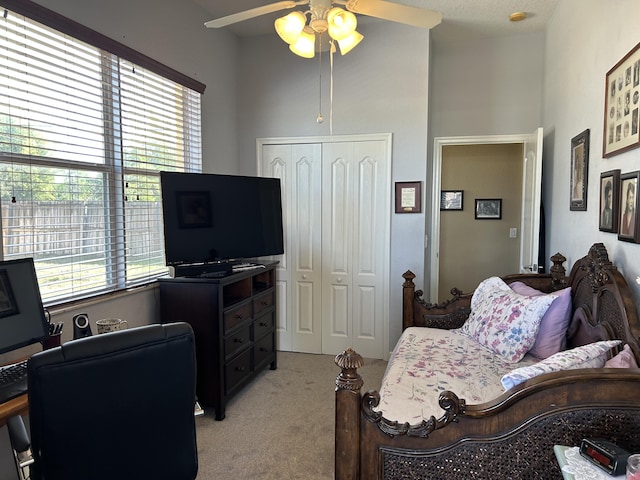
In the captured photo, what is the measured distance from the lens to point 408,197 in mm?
3805

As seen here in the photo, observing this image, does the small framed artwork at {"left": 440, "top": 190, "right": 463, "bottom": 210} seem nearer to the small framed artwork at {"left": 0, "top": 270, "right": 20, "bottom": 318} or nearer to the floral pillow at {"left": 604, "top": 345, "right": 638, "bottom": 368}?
the floral pillow at {"left": 604, "top": 345, "right": 638, "bottom": 368}

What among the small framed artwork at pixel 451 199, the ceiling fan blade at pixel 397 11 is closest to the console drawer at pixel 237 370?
the ceiling fan blade at pixel 397 11

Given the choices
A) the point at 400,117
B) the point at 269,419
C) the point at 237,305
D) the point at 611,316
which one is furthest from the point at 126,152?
the point at 611,316

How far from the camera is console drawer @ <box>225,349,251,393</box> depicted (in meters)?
2.97

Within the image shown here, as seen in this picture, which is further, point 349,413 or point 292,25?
point 292,25

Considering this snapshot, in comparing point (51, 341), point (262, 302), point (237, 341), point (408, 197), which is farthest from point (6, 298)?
point (408, 197)

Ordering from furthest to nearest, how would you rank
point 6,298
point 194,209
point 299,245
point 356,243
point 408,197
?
1. point 299,245
2. point 356,243
3. point 408,197
4. point 194,209
5. point 6,298

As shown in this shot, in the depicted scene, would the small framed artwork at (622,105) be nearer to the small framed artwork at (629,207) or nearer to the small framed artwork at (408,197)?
the small framed artwork at (629,207)

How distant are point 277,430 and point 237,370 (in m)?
0.58

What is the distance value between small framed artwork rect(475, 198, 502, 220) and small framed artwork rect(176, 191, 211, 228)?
3.72m

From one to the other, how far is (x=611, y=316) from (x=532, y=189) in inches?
70.1

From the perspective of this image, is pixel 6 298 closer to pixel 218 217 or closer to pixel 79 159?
pixel 79 159

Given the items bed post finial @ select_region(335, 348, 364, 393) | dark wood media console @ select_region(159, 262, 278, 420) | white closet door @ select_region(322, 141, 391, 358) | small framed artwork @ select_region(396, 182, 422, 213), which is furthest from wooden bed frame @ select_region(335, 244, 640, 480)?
white closet door @ select_region(322, 141, 391, 358)

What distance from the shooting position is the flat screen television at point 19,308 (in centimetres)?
177
